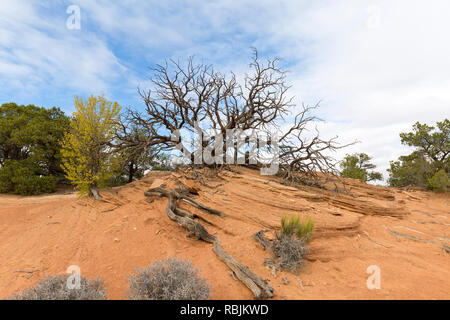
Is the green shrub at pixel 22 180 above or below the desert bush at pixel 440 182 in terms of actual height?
below

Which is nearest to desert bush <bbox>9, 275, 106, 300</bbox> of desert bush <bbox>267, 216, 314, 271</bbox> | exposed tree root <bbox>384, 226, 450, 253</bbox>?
desert bush <bbox>267, 216, 314, 271</bbox>

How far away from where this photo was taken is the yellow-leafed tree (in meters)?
10.3

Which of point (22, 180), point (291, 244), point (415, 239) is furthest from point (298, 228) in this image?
point (22, 180)

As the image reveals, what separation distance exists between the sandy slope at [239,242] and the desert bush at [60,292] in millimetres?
442

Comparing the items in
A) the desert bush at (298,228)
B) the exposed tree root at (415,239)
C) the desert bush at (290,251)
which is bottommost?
the exposed tree root at (415,239)

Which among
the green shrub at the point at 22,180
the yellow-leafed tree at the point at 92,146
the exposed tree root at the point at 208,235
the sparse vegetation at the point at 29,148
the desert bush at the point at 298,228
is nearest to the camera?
the exposed tree root at the point at 208,235

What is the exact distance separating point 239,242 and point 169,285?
245 cm

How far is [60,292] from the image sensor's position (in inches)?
137

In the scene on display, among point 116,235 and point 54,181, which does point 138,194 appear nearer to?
point 116,235

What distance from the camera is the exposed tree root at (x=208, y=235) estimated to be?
409 cm

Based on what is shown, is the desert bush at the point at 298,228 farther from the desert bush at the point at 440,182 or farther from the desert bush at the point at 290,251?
the desert bush at the point at 440,182

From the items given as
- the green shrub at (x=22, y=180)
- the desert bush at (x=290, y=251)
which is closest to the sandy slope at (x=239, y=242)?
the desert bush at (x=290, y=251)
